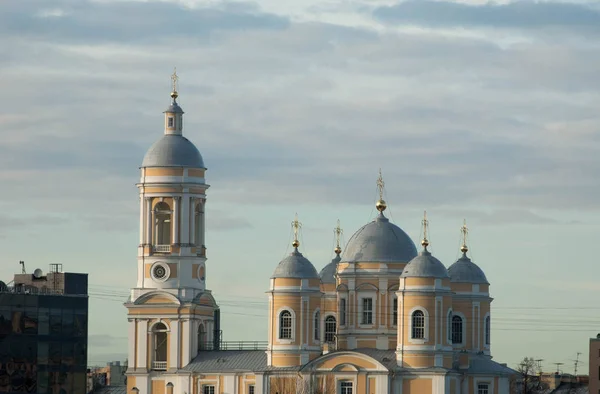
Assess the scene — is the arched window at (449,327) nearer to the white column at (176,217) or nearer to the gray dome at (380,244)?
the gray dome at (380,244)

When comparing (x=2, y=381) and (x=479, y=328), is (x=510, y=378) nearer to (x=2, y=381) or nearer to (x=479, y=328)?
(x=479, y=328)

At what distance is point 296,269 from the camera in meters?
148

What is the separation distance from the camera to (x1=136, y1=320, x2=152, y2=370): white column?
15250cm

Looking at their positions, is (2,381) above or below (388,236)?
below

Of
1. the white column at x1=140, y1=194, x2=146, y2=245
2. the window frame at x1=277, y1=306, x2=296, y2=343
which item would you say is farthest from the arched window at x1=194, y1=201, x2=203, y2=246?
the window frame at x1=277, y1=306, x2=296, y2=343

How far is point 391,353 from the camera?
14925cm

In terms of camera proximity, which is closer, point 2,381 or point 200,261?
point 2,381

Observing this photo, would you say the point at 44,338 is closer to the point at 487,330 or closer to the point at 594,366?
the point at 487,330

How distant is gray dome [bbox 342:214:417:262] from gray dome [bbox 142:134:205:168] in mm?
12032

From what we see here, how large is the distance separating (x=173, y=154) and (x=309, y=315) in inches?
596

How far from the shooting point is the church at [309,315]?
146 metres

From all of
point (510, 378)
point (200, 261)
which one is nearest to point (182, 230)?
point (200, 261)

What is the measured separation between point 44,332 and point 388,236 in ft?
84.0

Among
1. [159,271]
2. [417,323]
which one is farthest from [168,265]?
[417,323]
